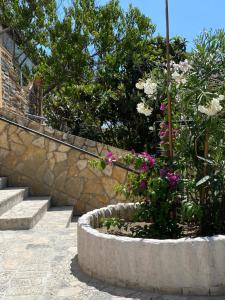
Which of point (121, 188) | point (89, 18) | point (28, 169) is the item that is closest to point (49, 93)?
point (89, 18)

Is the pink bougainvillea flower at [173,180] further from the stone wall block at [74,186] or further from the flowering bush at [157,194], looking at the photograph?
the stone wall block at [74,186]

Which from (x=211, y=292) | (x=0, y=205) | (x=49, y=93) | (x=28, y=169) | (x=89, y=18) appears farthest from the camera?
(x=49, y=93)

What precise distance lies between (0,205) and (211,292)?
3083mm

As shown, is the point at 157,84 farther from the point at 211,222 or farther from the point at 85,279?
the point at 85,279

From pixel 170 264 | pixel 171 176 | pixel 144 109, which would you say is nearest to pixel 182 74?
pixel 144 109

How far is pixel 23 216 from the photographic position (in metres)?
5.20

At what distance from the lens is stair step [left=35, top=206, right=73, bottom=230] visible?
538cm

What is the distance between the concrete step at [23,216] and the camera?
5105 mm

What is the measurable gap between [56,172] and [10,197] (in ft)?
4.67

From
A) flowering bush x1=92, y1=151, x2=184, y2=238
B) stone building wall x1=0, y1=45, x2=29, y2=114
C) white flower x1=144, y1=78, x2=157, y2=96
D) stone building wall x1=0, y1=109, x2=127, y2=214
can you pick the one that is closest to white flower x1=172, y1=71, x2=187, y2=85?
white flower x1=144, y1=78, x2=157, y2=96

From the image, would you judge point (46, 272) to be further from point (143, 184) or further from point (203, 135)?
point (203, 135)

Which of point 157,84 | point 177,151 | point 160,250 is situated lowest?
point 160,250

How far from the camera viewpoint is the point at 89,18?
44.1 ft

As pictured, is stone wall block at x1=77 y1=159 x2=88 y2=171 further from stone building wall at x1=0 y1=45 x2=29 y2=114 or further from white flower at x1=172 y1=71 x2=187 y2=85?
white flower at x1=172 y1=71 x2=187 y2=85
